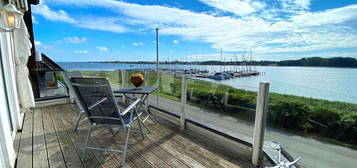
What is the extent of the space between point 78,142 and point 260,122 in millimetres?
2430

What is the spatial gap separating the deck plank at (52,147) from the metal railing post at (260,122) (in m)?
2.12

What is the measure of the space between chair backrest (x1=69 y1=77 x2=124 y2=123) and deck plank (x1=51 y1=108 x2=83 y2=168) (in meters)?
0.46

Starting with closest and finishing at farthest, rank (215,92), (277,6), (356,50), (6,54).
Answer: (6,54) → (215,92) → (356,50) → (277,6)

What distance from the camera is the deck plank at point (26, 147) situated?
1763mm

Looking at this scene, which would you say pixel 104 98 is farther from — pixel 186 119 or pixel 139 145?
pixel 186 119

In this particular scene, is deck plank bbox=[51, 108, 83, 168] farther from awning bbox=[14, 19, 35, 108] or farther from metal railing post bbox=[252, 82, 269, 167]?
metal railing post bbox=[252, 82, 269, 167]

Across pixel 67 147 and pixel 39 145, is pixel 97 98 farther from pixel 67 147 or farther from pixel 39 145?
pixel 39 145

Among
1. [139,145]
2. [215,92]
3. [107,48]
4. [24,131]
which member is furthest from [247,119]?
[107,48]

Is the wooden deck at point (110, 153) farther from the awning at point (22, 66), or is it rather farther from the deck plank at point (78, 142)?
the awning at point (22, 66)

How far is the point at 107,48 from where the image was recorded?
47.9ft

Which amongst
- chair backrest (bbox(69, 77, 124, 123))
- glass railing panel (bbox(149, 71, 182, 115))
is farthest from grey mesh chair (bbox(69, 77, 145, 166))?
glass railing panel (bbox(149, 71, 182, 115))

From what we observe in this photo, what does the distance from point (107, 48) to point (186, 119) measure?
46.5ft

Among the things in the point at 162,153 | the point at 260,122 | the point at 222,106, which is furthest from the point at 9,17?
the point at 260,122

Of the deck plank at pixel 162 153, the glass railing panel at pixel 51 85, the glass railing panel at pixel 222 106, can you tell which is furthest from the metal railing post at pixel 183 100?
the glass railing panel at pixel 51 85
